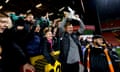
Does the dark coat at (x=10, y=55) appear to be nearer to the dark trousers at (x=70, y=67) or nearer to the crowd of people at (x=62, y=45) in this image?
the crowd of people at (x=62, y=45)

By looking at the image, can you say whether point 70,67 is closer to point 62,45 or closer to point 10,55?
point 62,45

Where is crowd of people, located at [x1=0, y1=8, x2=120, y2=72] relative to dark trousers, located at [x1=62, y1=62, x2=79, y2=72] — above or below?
above

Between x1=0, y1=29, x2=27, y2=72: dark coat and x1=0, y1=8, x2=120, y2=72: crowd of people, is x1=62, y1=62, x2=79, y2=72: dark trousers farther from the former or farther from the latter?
x1=0, y1=29, x2=27, y2=72: dark coat

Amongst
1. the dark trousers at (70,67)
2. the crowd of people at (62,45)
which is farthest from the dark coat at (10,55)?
the dark trousers at (70,67)

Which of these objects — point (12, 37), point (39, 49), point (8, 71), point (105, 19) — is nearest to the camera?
point (8, 71)

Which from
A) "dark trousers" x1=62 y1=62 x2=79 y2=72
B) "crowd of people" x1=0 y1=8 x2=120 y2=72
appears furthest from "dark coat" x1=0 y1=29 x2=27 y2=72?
"dark trousers" x1=62 y1=62 x2=79 y2=72

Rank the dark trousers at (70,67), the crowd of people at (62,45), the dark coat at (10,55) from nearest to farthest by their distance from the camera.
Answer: the dark coat at (10,55) < the crowd of people at (62,45) < the dark trousers at (70,67)

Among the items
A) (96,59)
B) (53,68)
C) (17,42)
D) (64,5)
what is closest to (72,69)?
(53,68)

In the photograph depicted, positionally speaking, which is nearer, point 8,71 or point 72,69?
point 8,71

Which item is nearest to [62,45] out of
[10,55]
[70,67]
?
[70,67]

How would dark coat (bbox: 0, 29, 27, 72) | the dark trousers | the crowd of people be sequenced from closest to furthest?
dark coat (bbox: 0, 29, 27, 72) → the crowd of people → the dark trousers

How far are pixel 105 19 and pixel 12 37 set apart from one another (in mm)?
17948

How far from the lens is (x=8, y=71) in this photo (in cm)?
265

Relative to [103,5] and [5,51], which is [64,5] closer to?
[103,5]
